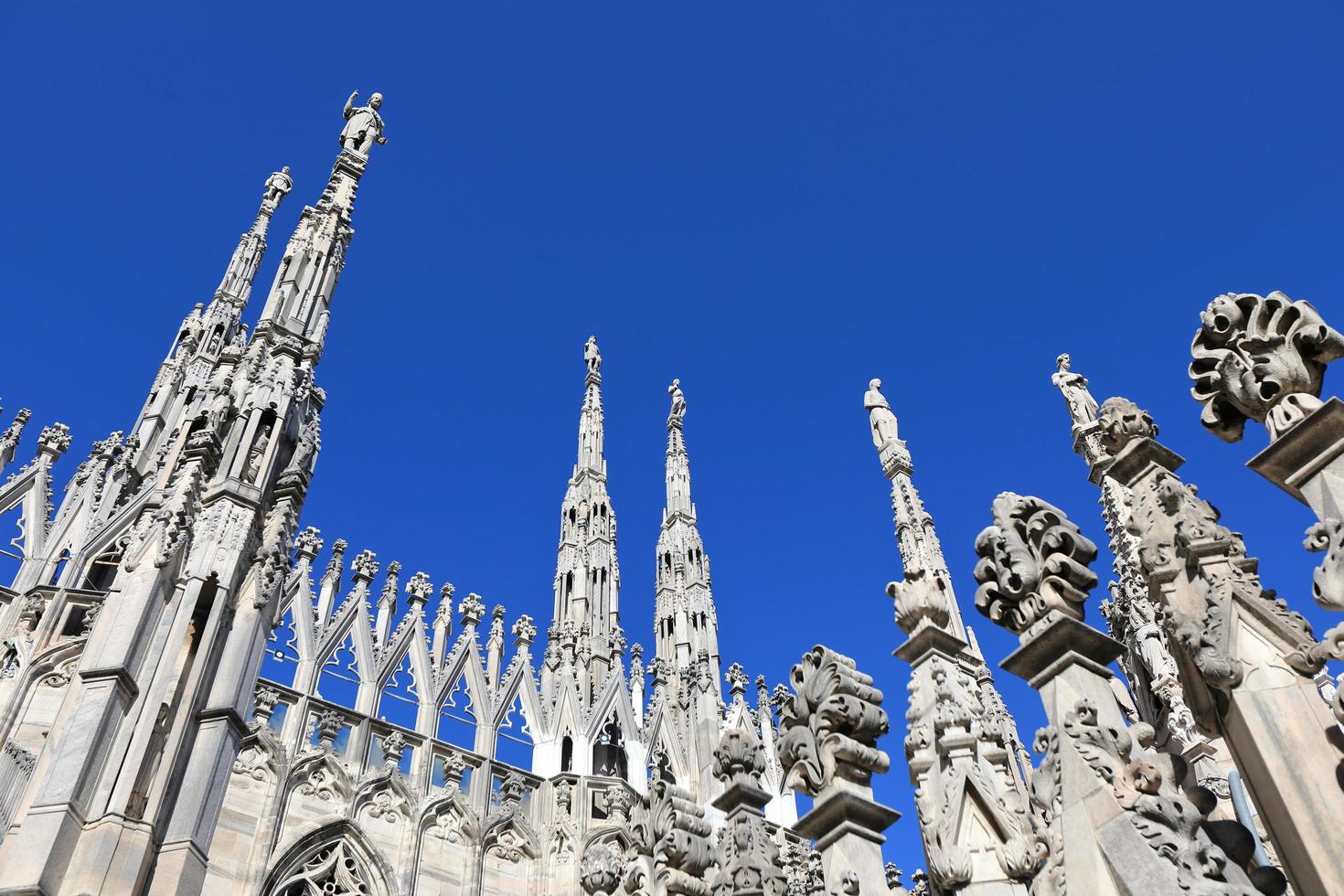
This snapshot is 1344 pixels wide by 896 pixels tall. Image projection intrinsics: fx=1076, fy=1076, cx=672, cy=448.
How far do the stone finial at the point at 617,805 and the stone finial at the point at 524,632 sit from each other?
10.3 feet

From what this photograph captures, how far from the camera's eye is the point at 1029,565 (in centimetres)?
530

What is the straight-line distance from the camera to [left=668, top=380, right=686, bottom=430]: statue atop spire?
97.5 feet

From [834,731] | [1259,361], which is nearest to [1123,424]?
[1259,361]

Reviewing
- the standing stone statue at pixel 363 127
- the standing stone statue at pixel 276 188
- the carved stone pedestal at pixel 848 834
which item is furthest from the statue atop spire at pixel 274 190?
the carved stone pedestal at pixel 848 834

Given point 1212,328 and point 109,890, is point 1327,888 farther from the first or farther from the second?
point 109,890

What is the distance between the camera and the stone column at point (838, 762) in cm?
553

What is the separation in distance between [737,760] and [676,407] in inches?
940

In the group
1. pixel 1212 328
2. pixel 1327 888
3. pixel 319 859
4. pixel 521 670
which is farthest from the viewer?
pixel 521 670

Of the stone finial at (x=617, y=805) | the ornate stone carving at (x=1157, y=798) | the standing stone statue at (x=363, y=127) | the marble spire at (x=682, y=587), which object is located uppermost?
the standing stone statue at (x=363, y=127)

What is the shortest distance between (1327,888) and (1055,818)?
114 centimetres

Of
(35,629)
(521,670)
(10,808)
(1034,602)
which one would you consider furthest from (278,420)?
(1034,602)

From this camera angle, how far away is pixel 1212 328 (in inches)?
192

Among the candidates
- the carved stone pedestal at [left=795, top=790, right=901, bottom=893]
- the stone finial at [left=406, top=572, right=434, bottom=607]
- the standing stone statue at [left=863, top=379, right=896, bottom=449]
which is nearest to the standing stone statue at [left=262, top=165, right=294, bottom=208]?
the stone finial at [left=406, top=572, right=434, bottom=607]

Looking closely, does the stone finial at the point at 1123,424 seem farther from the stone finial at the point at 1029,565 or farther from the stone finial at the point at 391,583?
the stone finial at the point at 391,583
